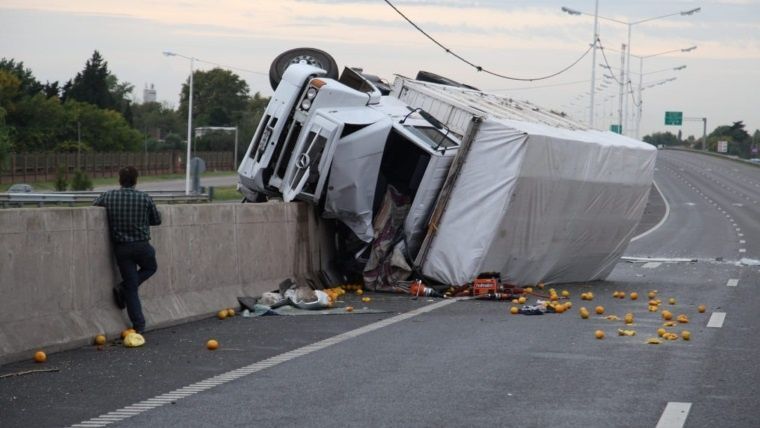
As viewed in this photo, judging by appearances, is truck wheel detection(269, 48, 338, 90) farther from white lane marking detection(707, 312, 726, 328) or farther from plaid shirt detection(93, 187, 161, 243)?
plaid shirt detection(93, 187, 161, 243)

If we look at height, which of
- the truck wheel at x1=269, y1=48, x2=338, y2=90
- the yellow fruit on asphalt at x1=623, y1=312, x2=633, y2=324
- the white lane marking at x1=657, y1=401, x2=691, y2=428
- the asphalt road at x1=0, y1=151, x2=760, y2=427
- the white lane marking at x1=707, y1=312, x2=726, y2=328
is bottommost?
the white lane marking at x1=707, y1=312, x2=726, y2=328

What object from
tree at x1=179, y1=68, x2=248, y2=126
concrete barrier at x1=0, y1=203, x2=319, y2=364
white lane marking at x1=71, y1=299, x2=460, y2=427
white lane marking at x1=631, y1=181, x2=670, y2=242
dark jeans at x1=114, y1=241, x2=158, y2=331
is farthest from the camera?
tree at x1=179, y1=68, x2=248, y2=126

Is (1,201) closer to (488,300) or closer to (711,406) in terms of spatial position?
(488,300)

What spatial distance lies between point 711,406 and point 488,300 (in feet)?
27.7

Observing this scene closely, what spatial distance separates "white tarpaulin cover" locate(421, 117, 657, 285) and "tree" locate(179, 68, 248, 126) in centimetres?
12595

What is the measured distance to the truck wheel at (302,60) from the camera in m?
20.3

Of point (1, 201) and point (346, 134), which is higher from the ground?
point (346, 134)

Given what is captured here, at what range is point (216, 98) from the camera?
146 metres

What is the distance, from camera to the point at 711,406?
8391mm

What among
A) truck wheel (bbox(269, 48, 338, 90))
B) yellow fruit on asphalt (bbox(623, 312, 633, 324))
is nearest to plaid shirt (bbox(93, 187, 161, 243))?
yellow fruit on asphalt (bbox(623, 312, 633, 324))

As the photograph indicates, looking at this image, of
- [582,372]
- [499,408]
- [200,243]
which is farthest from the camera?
[200,243]

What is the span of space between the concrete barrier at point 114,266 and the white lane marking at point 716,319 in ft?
17.7

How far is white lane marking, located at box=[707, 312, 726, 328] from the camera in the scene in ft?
45.1

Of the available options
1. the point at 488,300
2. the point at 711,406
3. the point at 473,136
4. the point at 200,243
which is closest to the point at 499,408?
the point at 711,406
